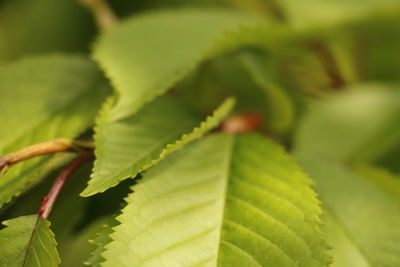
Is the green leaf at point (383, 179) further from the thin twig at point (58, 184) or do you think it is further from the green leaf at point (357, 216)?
the thin twig at point (58, 184)

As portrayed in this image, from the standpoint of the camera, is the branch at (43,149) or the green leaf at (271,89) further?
the green leaf at (271,89)

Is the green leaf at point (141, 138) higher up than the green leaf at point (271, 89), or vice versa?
the green leaf at point (271, 89)

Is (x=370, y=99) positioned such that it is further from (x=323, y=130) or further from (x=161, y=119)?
(x=161, y=119)

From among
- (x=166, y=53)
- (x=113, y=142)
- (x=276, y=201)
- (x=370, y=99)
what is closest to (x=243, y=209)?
(x=276, y=201)

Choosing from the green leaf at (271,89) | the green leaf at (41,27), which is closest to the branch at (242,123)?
the green leaf at (271,89)

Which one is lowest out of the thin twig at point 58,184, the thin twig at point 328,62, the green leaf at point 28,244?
the green leaf at point 28,244

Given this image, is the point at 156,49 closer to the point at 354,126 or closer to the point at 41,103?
the point at 41,103
